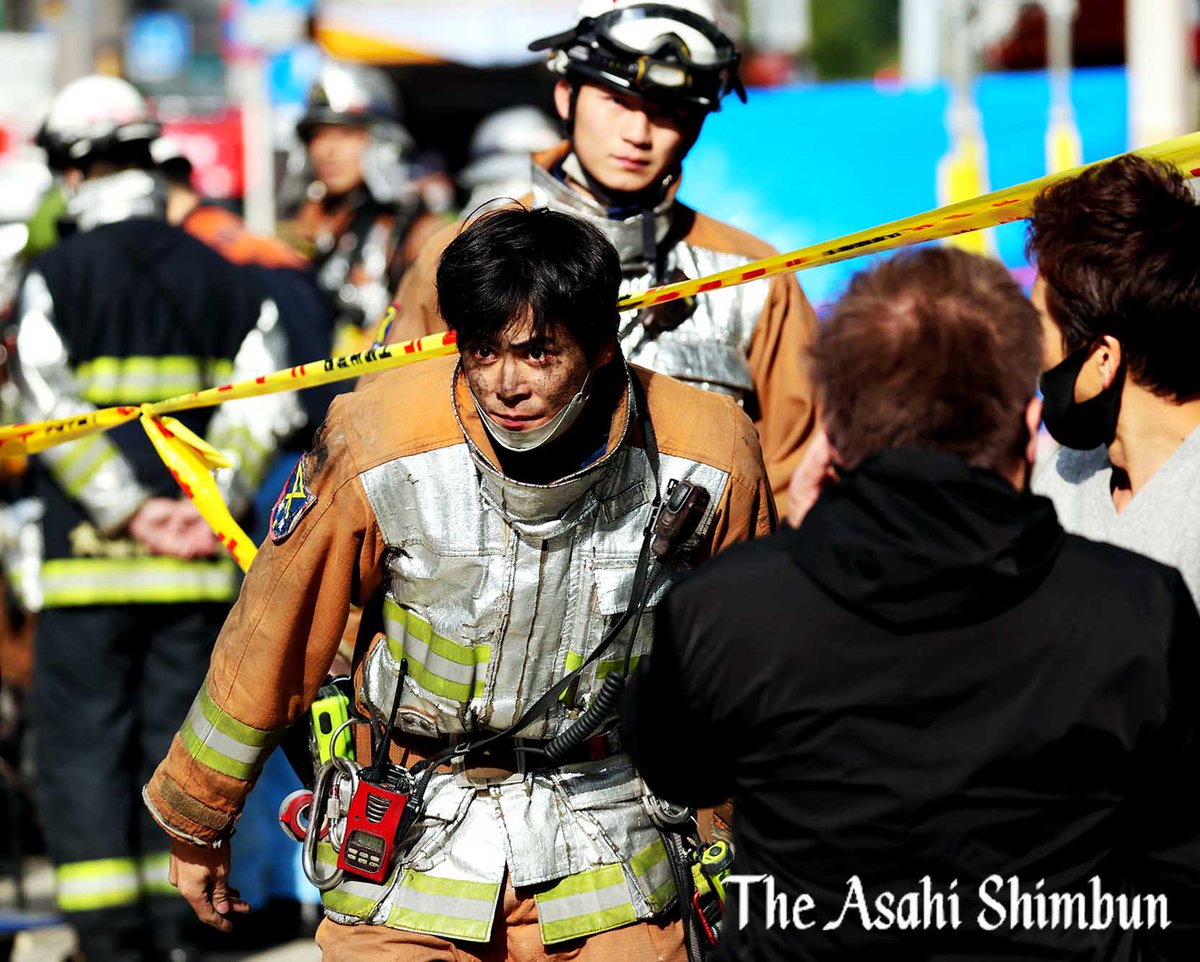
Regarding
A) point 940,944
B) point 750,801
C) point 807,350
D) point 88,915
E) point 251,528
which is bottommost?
point 88,915

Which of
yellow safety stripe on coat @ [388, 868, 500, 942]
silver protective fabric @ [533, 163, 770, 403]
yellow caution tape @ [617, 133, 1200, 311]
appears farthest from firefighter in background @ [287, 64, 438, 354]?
yellow safety stripe on coat @ [388, 868, 500, 942]

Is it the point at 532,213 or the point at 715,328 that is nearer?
the point at 532,213

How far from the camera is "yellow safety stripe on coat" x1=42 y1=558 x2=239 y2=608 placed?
230 inches

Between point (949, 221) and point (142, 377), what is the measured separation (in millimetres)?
3311

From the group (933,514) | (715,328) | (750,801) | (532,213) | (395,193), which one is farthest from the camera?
(395,193)

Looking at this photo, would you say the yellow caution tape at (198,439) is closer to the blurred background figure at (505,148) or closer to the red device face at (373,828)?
the red device face at (373,828)

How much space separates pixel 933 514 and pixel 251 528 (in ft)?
15.1

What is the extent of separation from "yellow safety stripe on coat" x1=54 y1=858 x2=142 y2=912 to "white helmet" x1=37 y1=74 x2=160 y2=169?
2.29m

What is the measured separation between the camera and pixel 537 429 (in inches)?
121

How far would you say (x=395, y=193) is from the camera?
30.0 ft

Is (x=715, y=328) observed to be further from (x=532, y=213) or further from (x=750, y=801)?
(x=750, y=801)

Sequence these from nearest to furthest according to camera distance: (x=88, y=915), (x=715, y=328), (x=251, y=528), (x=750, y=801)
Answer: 1. (x=750, y=801)
2. (x=715, y=328)
3. (x=88, y=915)
4. (x=251, y=528)

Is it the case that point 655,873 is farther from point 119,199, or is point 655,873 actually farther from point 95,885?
point 119,199

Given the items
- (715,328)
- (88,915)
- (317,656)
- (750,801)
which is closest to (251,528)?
(88,915)
